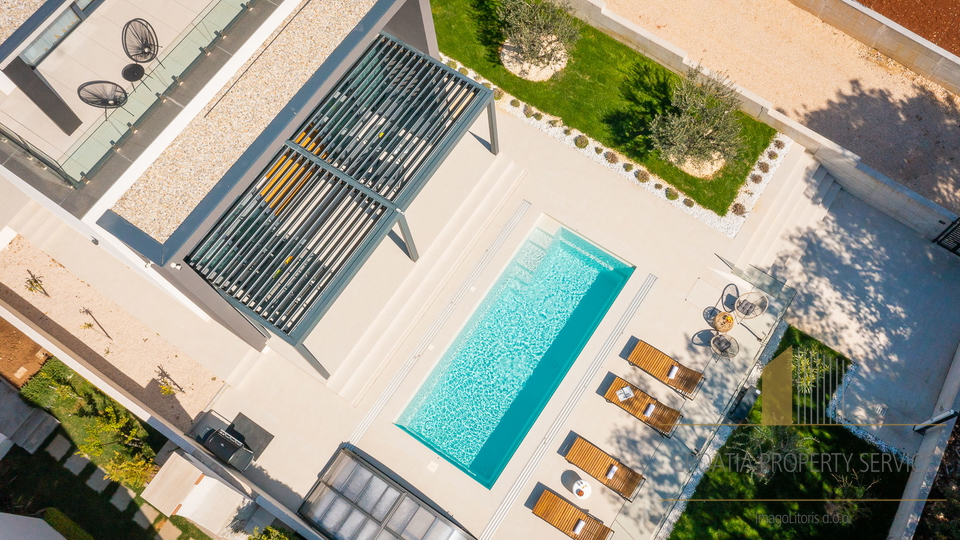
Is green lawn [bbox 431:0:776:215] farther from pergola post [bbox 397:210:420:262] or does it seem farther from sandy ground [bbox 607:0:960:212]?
pergola post [bbox 397:210:420:262]

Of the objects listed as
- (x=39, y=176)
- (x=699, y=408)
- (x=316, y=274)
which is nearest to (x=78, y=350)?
(x=39, y=176)

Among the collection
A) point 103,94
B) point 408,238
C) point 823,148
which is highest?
point 823,148

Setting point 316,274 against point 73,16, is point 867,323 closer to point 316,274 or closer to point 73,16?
point 316,274

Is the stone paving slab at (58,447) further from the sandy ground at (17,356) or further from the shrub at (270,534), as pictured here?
the shrub at (270,534)

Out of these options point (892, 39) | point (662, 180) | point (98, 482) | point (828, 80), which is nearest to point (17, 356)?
point (98, 482)

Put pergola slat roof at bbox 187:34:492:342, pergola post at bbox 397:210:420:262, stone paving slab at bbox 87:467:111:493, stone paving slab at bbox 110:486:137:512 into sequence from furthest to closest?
stone paving slab at bbox 87:467:111:493 → stone paving slab at bbox 110:486:137:512 → pergola post at bbox 397:210:420:262 → pergola slat roof at bbox 187:34:492:342

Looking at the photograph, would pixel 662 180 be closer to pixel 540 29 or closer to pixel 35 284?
pixel 540 29

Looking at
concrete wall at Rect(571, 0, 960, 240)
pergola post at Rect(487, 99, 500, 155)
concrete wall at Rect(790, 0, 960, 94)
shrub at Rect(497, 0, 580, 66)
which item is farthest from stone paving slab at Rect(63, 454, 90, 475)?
concrete wall at Rect(790, 0, 960, 94)
